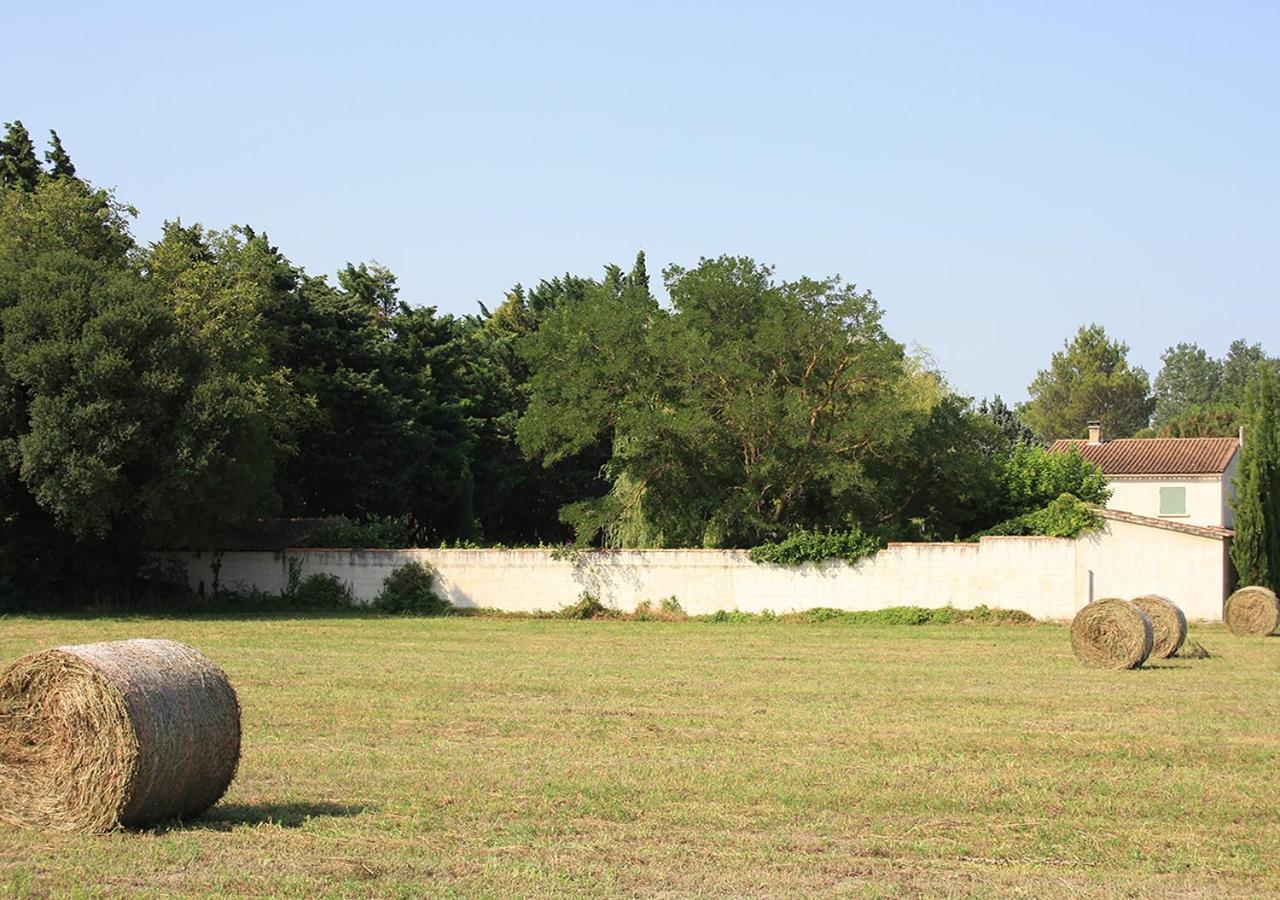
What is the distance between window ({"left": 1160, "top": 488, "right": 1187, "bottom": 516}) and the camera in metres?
56.1

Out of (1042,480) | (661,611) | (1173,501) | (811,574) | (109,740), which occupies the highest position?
(1173,501)

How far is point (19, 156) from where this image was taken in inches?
1902

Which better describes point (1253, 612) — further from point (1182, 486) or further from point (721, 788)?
point (1182, 486)

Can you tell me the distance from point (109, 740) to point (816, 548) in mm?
29193

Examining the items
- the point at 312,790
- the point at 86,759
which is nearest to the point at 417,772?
the point at 312,790

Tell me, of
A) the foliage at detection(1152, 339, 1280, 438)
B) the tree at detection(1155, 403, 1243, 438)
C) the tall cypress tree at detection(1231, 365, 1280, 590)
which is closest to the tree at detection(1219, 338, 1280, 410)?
the foliage at detection(1152, 339, 1280, 438)

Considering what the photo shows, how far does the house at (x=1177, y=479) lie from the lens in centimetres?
5528

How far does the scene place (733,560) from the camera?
38812 mm

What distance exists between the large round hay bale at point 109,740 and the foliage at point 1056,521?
29309 millimetres

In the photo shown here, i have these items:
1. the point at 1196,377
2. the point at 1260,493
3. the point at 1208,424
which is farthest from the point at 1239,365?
the point at 1260,493

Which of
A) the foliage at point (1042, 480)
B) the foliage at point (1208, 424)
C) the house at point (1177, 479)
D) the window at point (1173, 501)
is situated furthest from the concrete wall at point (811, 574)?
the foliage at point (1208, 424)

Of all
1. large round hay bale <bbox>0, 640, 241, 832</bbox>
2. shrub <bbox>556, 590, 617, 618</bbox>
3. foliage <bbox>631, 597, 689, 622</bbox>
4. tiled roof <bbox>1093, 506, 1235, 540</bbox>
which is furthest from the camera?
shrub <bbox>556, 590, 617, 618</bbox>

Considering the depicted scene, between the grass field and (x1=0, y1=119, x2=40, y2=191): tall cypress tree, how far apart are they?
103 feet

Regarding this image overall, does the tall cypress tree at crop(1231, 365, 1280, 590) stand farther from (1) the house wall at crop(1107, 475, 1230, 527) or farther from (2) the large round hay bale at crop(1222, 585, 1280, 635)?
(1) the house wall at crop(1107, 475, 1230, 527)
